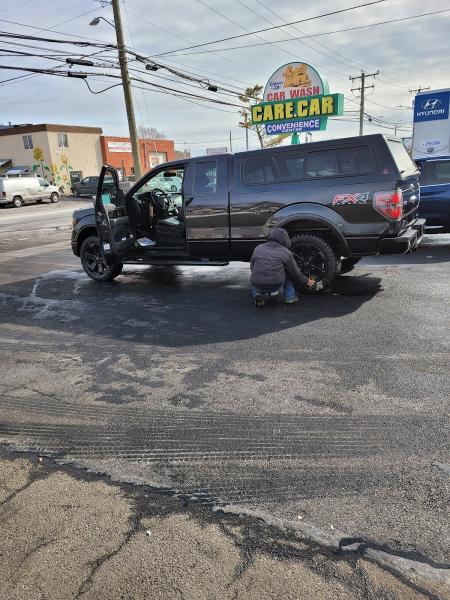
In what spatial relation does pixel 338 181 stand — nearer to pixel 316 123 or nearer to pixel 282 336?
pixel 282 336

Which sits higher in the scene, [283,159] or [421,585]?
[283,159]

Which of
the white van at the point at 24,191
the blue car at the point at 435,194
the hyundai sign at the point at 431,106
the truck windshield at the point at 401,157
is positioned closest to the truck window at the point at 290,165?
the truck windshield at the point at 401,157

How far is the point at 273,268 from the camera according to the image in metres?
6.03

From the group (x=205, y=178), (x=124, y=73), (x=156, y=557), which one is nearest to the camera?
(x=156, y=557)

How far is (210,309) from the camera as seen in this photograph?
632 cm

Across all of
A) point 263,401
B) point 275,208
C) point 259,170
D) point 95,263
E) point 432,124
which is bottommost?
point 263,401

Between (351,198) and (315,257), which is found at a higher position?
(351,198)

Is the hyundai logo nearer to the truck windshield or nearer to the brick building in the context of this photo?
the truck windshield

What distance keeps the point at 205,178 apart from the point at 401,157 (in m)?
2.82

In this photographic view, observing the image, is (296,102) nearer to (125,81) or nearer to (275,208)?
(125,81)

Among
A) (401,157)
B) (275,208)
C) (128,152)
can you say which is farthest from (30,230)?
(128,152)

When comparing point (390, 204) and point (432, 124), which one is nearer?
point (390, 204)

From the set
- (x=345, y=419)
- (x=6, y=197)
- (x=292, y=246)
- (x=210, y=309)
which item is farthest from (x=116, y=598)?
(x=6, y=197)

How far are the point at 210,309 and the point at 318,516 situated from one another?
4058 millimetres
